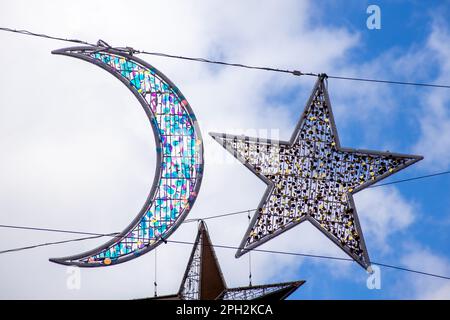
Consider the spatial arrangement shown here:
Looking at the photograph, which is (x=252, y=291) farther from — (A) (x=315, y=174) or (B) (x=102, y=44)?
(B) (x=102, y=44)

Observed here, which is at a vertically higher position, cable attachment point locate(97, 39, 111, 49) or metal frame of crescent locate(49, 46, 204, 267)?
cable attachment point locate(97, 39, 111, 49)

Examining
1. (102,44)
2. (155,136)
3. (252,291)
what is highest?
(102,44)

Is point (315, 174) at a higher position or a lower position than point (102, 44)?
lower

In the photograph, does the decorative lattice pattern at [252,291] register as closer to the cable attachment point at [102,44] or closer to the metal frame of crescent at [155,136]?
the metal frame of crescent at [155,136]

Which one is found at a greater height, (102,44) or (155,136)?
(102,44)

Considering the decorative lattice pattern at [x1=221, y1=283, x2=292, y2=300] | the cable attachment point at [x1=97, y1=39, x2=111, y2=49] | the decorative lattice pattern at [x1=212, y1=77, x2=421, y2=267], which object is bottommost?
the decorative lattice pattern at [x1=221, y1=283, x2=292, y2=300]

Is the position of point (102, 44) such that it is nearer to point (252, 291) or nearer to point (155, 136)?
point (155, 136)

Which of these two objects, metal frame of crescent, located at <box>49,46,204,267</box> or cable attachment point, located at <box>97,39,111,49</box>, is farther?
cable attachment point, located at <box>97,39,111,49</box>

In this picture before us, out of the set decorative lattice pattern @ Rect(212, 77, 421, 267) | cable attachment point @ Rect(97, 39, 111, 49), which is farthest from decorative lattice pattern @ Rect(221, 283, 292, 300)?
cable attachment point @ Rect(97, 39, 111, 49)

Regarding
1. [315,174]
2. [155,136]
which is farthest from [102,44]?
[315,174]

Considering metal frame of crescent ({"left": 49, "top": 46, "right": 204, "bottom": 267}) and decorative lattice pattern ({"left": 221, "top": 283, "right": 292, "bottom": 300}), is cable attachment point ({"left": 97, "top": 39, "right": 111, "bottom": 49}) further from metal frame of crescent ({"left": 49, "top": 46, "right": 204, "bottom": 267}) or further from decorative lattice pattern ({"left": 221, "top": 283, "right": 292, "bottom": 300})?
decorative lattice pattern ({"left": 221, "top": 283, "right": 292, "bottom": 300})
